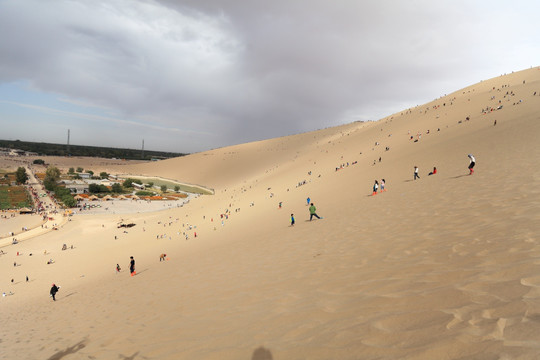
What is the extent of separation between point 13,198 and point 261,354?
2936 inches

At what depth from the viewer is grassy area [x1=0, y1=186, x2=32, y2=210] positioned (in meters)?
48.2

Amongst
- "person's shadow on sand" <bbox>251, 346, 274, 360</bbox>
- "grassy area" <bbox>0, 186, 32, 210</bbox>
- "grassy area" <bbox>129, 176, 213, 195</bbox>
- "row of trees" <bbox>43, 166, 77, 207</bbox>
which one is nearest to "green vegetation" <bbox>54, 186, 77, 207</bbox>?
"row of trees" <bbox>43, 166, 77, 207</bbox>

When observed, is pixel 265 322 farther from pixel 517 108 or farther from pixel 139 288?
pixel 517 108

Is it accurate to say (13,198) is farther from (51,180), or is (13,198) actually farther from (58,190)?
(51,180)

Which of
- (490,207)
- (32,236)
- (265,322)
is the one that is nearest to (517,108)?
(490,207)

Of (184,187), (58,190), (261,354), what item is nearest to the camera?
(261,354)

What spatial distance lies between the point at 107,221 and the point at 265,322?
142 ft

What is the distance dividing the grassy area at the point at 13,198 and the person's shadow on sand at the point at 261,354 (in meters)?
62.5

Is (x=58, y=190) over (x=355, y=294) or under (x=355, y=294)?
under

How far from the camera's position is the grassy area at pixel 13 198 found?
158ft

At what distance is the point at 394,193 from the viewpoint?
13.5 metres

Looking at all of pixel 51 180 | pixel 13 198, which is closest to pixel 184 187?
pixel 51 180

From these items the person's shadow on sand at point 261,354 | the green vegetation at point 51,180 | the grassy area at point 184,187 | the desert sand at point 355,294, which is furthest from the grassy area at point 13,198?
the person's shadow on sand at point 261,354

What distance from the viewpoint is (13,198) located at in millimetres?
54938
